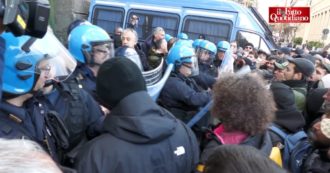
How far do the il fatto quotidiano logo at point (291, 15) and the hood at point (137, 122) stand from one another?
13853 mm

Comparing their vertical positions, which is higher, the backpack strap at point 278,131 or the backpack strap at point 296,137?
the backpack strap at point 278,131

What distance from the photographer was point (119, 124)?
183 cm

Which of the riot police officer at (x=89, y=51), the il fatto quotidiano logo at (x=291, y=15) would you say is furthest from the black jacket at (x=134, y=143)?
the il fatto quotidiano logo at (x=291, y=15)

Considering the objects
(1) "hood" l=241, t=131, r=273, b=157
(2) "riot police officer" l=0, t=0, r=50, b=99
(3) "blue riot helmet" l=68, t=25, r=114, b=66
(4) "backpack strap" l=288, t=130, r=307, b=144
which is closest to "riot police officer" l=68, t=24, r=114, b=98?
(3) "blue riot helmet" l=68, t=25, r=114, b=66

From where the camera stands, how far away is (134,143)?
1.84 meters

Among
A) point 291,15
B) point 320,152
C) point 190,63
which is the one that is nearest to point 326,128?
point 320,152

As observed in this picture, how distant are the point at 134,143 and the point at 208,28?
9.43 meters

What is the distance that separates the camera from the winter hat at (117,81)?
6.16ft

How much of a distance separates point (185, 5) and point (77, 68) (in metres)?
8.75

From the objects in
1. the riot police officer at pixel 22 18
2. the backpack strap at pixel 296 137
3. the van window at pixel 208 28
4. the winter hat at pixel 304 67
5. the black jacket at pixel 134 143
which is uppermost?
the van window at pixel 208 28

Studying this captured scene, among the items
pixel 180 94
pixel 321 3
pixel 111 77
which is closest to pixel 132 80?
pixel 111 77

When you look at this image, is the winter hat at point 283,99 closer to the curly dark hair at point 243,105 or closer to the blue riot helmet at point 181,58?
the curly dark hair at point 243,105

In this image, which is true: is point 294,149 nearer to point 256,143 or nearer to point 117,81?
point 256,143

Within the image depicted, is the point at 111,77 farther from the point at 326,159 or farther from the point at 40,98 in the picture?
the point at 326,159
